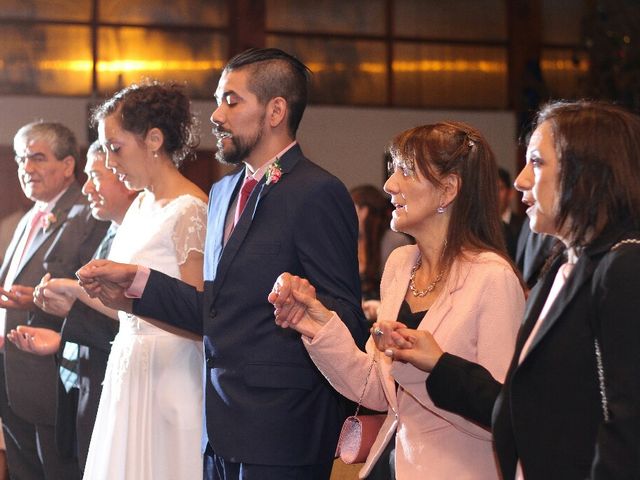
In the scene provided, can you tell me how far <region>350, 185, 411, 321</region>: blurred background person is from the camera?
580cm

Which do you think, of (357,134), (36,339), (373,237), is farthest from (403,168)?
(357,134)

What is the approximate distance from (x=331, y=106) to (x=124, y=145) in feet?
25.8

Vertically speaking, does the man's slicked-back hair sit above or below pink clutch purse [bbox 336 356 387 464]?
above

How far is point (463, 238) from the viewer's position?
7.75 feet

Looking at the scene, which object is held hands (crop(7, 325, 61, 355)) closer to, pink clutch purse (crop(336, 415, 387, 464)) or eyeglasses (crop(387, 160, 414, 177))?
pink clutch purse (crop(336, 415, 387, 464))

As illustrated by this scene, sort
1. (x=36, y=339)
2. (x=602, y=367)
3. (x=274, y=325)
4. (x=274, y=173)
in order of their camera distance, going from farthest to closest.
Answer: (x=36, y=339), (x=274, y=173), (x=274, y=325), (x=602, y=367)

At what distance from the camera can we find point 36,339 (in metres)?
3.64

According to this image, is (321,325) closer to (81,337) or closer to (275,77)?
(275,77)

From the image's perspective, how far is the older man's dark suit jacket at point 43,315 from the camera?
3.91m

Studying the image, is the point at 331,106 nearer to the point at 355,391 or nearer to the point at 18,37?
the point at 18,37

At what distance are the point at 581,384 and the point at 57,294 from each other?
2031mm

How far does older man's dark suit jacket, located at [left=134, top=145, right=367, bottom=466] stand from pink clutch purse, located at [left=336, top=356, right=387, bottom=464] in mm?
198

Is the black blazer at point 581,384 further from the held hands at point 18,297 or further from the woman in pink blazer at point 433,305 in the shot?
the held hands at point 18,297

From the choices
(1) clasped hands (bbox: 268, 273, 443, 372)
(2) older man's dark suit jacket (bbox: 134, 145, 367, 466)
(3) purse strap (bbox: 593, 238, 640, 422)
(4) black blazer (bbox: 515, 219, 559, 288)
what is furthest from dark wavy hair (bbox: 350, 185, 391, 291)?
(3) purse strap (bbox: 593, 238, 640, 422)
